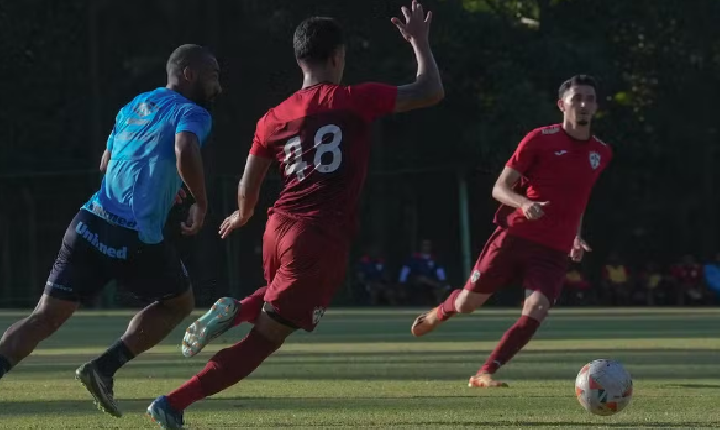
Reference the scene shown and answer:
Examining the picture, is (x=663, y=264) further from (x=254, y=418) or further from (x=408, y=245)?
(x=254, y=418)

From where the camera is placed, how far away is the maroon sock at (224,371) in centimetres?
734

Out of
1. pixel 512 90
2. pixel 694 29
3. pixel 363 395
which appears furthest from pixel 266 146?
pixel 694 29

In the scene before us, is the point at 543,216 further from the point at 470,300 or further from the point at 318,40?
the point at 318,40

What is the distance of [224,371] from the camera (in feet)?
24.2

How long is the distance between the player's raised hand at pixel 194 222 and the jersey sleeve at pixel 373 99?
1.25 metres

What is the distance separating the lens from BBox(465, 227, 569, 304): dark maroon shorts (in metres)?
11.2

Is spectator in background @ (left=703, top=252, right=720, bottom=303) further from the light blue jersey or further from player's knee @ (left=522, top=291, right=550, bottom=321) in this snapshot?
the light blue jersey

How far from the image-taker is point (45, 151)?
3606 centimetres

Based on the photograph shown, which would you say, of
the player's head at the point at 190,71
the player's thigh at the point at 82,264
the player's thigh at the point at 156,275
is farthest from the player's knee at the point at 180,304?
the player's head at the point at 190,71

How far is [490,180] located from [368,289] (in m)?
3.72

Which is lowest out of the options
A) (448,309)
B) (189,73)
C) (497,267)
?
(448,309)

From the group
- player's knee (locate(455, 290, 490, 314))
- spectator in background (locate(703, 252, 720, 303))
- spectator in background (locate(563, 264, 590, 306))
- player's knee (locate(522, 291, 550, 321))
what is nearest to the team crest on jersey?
player's knee (locate(522, 291, 550, 321))

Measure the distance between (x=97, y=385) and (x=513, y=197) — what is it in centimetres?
359

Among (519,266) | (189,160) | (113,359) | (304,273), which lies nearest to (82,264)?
(113,359)
